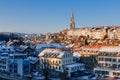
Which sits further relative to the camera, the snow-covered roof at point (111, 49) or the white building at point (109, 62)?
the snow-covered roof at point (111, 49)

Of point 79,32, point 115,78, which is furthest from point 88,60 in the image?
point 79,32

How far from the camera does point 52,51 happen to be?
136 feet

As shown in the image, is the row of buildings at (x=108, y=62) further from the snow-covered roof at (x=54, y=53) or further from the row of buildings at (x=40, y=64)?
the snow-covered roof at (x=54, y=53)

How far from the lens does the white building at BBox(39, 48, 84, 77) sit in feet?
124

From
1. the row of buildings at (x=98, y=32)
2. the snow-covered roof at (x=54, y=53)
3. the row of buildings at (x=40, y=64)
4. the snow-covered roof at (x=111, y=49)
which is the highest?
the row of buildings at (x=98, y=32)

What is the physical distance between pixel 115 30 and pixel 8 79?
52.9 meters

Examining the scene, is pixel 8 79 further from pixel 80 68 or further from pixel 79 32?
pixel 79 32

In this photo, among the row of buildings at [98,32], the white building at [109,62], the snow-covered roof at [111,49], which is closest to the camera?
the white building at [109,62]

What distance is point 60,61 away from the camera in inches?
1503

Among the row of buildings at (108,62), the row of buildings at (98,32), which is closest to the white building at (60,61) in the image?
the row of buildings at (108,62)

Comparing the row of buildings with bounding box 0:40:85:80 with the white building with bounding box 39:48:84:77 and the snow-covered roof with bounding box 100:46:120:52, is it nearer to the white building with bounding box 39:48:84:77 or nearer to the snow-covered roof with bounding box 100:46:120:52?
the white building with bounding box 39:48:84:77

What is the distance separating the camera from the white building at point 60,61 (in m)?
37.9

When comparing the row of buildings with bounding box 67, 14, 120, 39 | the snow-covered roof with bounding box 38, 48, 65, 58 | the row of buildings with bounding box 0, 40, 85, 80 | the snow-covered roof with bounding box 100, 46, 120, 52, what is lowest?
the row of buildings with bounding box 0, 40, 85, 80

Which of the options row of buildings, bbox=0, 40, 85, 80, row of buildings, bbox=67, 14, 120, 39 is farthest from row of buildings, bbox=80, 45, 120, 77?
row of buildings, bbox=67, 14, 120, 39
